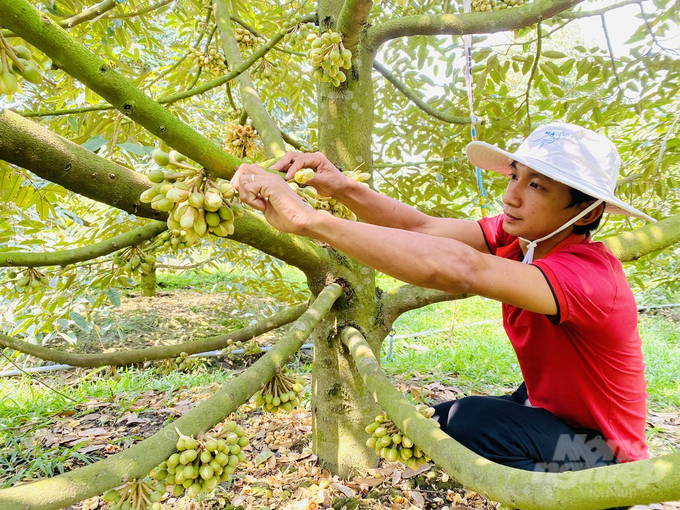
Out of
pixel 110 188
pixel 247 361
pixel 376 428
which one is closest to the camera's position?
pixel 110 188

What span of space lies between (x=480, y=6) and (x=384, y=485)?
3165mm

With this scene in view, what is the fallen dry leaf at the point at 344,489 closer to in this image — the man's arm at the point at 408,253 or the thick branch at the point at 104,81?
the man's arm at the point at 408,253

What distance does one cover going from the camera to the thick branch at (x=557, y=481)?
888mm

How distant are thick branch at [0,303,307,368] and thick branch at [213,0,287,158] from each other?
103cm

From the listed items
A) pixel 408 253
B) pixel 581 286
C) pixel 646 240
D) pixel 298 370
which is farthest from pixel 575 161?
pixel 298 370

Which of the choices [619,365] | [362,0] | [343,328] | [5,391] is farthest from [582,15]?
[5,391]

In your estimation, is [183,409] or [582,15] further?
[183,409]

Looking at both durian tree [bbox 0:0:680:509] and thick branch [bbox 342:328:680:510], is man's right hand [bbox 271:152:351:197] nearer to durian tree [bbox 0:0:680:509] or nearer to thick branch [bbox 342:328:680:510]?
durian tree [bbox 0:0:680:509]

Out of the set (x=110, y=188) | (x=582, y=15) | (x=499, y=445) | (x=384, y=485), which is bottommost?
(x=384, y=485)

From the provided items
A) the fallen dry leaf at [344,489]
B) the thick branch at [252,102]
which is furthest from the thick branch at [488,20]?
the fallen dry leaf at [344,489]

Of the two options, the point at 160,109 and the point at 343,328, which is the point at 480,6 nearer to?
the point at 343,328

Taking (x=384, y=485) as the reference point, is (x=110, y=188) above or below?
above

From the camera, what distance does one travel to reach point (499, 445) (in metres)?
1.89

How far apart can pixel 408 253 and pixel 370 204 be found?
35.3 inches
